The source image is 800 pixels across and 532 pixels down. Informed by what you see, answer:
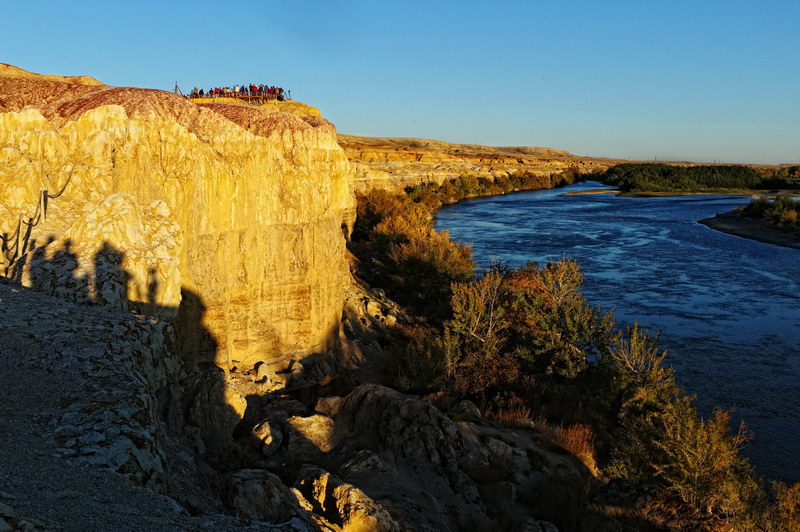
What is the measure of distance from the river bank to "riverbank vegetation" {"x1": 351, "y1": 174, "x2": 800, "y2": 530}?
125 feet

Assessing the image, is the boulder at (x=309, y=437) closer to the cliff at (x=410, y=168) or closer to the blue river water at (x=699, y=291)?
the blue river water at (x=699, y=291)

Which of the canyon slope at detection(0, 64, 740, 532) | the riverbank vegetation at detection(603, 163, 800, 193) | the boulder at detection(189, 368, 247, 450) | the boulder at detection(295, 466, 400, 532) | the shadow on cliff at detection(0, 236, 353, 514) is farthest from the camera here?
the riverbank vegetation at detection(603, 163, 800, 193)

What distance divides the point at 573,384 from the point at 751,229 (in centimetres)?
5070

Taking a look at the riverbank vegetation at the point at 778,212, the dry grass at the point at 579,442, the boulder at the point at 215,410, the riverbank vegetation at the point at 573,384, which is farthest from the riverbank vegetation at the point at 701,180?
the boulder at the point at 215,410

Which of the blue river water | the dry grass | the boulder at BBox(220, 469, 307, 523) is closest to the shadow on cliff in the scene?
the boulder at BBox(220, 469, 307, 523)

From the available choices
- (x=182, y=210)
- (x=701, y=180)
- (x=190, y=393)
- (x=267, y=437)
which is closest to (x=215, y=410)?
(x=190, y=393)

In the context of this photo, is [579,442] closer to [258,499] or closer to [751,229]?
[258,499]

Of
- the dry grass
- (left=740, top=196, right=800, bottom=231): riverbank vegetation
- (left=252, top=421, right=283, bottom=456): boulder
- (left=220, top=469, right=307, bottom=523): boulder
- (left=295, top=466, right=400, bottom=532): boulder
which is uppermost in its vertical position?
(left=740, top=196, right=800, bottom=231): riverbank vegetation

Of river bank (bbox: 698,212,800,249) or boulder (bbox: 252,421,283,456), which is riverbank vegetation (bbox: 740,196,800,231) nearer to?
river bank (bbox: 698,212,800,249)

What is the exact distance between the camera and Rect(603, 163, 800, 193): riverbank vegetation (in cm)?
11662

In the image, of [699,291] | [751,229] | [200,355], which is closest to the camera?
[200,355]

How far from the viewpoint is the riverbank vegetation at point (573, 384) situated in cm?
1191

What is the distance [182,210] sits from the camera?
12.6 m

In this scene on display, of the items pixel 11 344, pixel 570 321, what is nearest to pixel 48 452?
pixel 11 344
